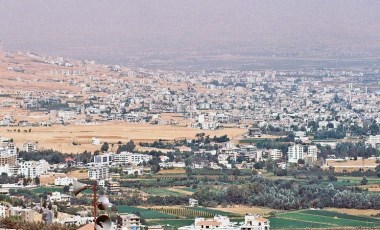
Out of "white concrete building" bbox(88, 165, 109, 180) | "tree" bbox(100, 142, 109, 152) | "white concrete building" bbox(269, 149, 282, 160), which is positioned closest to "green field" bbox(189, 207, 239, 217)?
"white concrete building" bbox(88, 165, 109, 180)

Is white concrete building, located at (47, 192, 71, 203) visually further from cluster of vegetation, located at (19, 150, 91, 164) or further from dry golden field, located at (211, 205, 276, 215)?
cluster of vegetation, located at (19, 150, 91, 164)

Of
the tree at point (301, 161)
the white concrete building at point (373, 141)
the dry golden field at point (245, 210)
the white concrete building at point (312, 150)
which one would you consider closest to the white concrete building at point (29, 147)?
the tree at point (301, 161)

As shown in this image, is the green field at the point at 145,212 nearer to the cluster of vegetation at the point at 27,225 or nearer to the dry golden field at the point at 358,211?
the dry golden field at the point at 358,211

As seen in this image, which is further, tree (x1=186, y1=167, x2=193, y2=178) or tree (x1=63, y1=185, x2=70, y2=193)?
tree (x1=186, y1=167, x2=193, y2=178)

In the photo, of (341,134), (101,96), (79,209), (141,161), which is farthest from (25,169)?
(101,96)

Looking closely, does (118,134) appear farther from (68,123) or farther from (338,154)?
(338,154)

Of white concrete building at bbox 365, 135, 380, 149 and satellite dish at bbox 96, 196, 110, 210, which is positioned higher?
satellite dish at bbox 96, 196, 110, 210

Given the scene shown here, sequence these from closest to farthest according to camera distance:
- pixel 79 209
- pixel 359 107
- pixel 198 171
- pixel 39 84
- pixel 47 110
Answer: pixel 79 209, pixel 198 171, pixel 47 110, pixel 359 107, pixel 39 84

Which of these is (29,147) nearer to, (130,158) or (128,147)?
(128,147)
